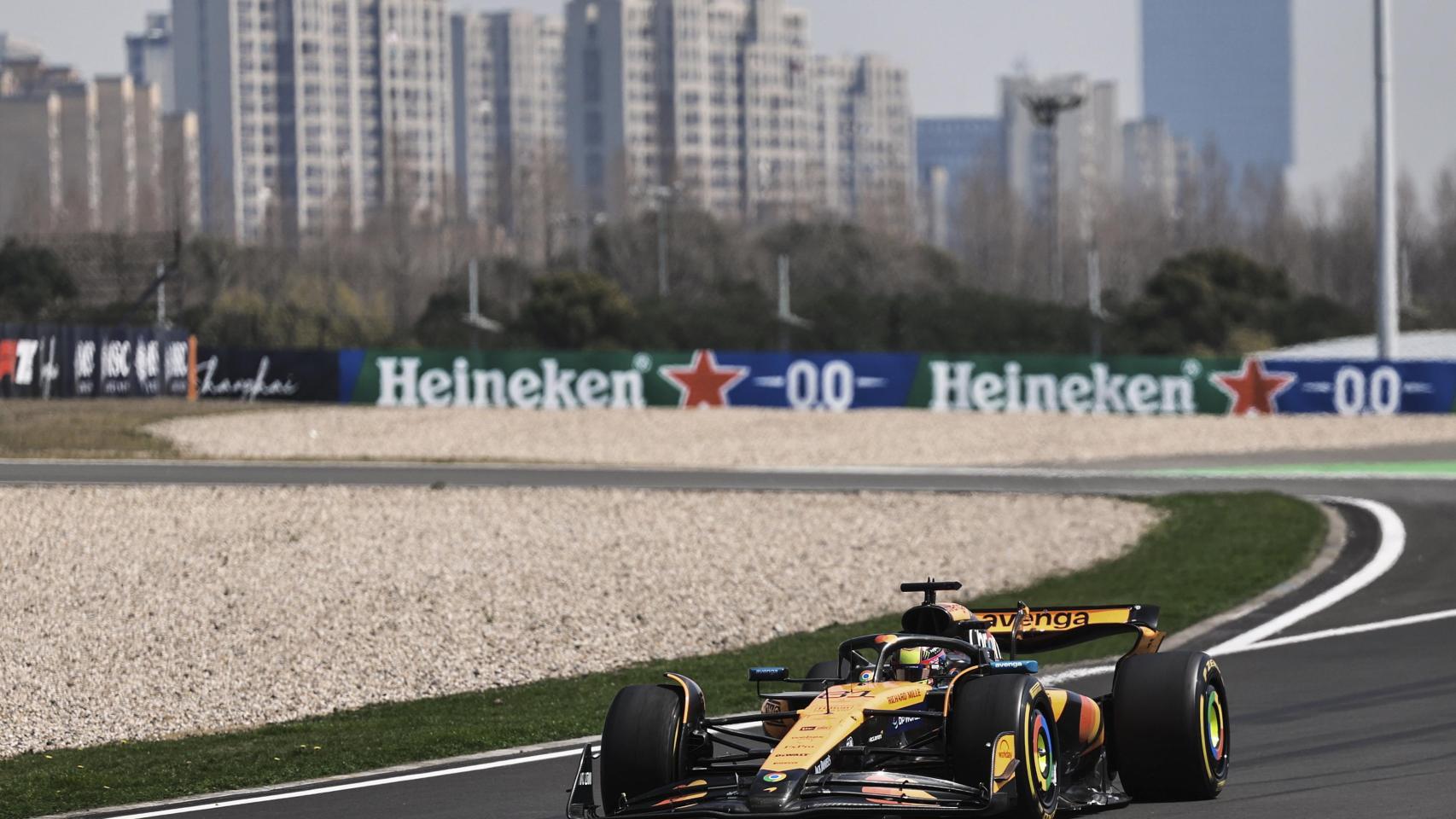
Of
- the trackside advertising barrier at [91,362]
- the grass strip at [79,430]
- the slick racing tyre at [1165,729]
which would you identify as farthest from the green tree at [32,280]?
the slick racing tyre at [1165,729]

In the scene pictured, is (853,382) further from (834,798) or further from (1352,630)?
(834,798)

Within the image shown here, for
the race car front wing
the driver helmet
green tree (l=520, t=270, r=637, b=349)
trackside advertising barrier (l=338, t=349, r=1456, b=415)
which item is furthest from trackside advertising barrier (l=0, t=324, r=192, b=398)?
the race car front wing

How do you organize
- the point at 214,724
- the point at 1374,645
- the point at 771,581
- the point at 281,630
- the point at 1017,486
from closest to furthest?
1. the point at 214,724
2. the point at 1374,645
3. the point at 281,630
4. the point at 771,581
5. the point at 1017,486

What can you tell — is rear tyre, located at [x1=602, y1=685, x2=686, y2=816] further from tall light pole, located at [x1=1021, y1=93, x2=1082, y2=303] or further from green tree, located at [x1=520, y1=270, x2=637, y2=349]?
tall light pole, located at [x1=1021, y1=93, x2=1082, y2=303]

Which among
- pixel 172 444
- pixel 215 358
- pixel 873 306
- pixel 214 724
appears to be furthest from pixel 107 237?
pixel 214 724

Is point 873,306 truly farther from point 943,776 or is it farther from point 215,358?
point 943,776

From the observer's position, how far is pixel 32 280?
248 ft

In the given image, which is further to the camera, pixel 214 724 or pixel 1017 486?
pixel 1017 486

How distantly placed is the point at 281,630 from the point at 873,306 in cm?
6877

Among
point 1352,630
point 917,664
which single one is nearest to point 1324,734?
point 917,664

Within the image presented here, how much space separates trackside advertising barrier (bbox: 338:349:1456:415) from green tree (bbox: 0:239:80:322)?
14327 millimetres

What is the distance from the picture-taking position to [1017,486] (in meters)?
37.4

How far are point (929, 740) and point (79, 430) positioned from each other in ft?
128

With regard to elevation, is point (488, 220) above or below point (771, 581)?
above
